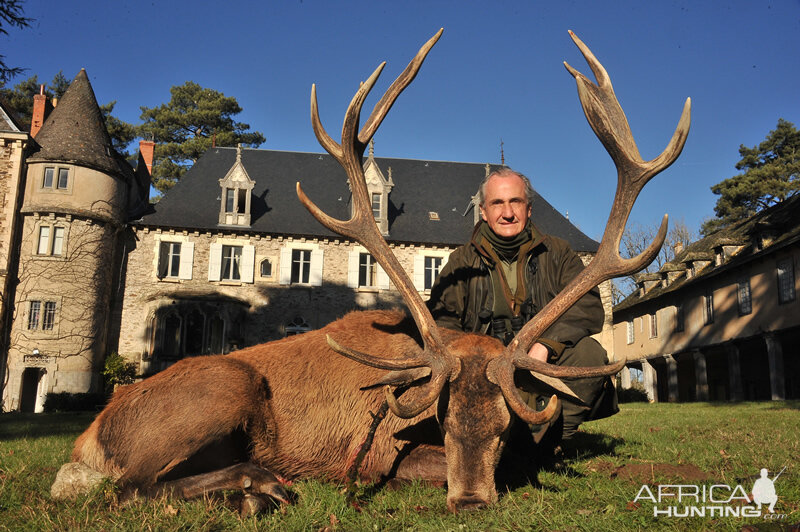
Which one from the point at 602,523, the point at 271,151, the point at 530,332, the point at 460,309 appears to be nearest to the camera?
the point at 602,523

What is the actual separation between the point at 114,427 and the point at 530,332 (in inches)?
118

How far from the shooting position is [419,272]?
32938mm

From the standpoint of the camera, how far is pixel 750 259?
1053 inches

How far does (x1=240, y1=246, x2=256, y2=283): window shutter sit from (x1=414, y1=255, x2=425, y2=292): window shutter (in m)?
8.49

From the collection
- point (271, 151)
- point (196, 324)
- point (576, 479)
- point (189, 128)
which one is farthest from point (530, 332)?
point (189, 128)

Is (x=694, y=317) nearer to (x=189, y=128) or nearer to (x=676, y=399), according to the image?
(x=676, y=399)

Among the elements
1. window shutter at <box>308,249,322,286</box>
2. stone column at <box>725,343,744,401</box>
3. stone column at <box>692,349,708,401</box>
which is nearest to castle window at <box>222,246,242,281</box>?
window shutter at <box>308,249,322,286</box>

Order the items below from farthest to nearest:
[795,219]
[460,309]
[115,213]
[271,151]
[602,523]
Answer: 1. [271,151]
2. [115,213]
3. [795,219]
4. [460,309]
5. [602,523]

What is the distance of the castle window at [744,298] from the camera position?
2764 cm

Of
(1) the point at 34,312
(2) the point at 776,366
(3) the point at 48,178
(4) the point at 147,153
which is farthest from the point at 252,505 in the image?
(4) the point at 147,153

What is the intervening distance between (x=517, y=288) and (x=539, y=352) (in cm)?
98

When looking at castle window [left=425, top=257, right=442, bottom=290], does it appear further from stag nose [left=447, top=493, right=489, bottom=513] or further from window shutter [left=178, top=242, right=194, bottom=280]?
stag nose [left=447, top=493, right=489, bottom=513]

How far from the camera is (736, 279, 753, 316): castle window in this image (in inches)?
1088

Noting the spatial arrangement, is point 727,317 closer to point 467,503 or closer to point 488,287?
point 488,287
